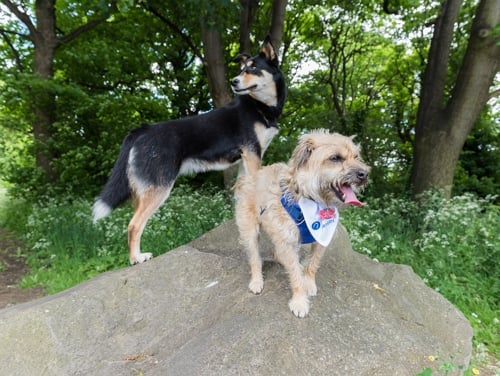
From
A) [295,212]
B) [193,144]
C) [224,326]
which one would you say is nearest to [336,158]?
[295,212]

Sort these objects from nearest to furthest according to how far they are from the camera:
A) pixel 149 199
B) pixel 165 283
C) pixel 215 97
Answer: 1. pixel 165 283
2. pixel 149 199
3. pixel 215 97

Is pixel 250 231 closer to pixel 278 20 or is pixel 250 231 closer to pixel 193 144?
pixel 193 144

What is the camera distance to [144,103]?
28.1 ft

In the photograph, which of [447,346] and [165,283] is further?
[165,283]

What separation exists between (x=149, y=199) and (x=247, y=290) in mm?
1665

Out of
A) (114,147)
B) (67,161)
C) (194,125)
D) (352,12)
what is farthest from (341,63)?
(194,125)

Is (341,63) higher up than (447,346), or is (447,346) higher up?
(341,63)

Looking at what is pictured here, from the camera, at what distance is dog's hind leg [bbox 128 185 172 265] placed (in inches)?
162

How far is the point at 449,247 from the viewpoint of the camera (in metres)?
5.45

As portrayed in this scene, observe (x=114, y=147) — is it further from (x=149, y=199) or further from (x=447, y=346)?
(x=447, y=346)

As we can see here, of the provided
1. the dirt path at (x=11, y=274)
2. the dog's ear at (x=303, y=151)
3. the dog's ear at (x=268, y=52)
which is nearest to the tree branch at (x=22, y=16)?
the dirt path at (x=11, y=274)

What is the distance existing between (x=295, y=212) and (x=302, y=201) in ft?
0.37

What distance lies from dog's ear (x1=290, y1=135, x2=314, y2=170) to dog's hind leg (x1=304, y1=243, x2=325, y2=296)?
0.72 metres

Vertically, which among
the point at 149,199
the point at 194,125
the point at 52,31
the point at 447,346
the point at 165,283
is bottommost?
the point at 447,346
